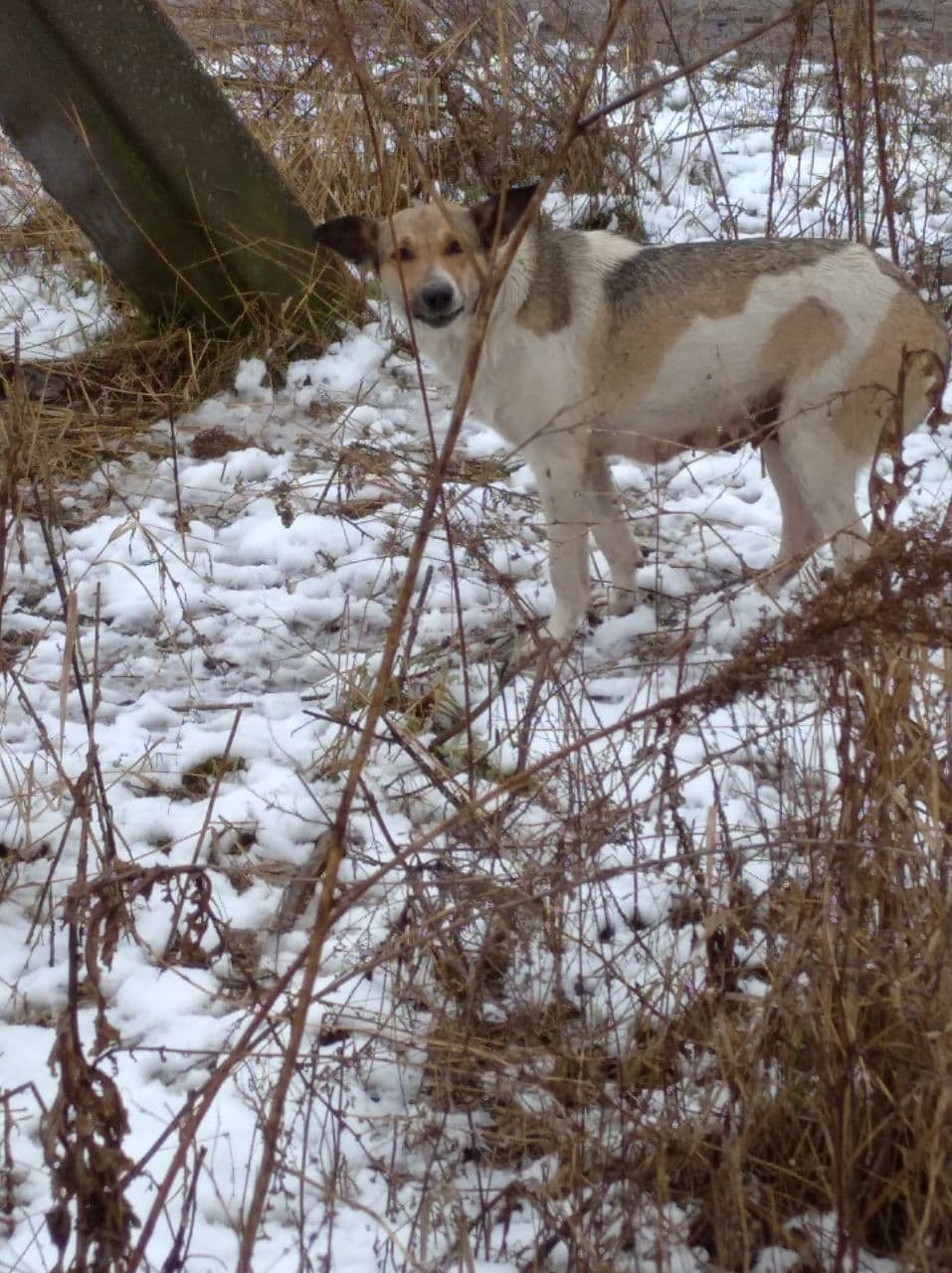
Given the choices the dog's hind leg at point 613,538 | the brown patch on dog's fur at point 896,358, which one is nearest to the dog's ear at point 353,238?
the dog's hind leg at point 613,538

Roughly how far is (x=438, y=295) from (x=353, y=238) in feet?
1.35

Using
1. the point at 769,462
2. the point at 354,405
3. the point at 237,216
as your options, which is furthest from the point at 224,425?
the point at 769,462

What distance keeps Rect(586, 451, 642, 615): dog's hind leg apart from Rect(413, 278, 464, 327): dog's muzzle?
0.65 metres

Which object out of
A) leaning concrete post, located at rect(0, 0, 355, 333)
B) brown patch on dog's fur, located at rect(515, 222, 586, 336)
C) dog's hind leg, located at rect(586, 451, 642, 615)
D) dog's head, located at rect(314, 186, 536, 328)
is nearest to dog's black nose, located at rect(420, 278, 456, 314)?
dog's head, located at rect(314, 186, 536, 328)

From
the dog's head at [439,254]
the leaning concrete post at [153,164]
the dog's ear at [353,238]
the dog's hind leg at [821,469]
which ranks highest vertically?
the leaning concrete post at [153,164]

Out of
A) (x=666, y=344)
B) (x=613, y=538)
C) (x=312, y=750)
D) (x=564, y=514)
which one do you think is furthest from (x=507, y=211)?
(x=312, y=750)

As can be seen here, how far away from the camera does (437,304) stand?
3.42 meters

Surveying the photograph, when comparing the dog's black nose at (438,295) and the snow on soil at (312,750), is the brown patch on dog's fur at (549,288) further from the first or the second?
the snow on soil at (312,750)

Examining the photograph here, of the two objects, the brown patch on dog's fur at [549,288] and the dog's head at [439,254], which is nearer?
the dog's head at [439,254]

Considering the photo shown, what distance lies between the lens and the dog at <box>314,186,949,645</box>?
354 cm

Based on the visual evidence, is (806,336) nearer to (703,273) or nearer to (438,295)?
(703,273)

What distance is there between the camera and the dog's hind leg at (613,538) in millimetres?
3938

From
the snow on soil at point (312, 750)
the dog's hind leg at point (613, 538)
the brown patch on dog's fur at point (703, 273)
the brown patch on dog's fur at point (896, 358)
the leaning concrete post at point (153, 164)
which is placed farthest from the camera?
the leaning concrete post at point (153, 164)

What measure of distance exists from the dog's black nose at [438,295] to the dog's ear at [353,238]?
34 cm
